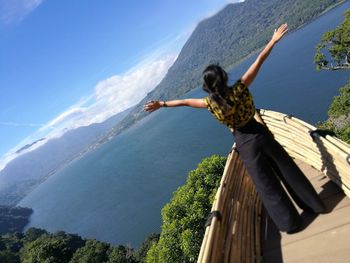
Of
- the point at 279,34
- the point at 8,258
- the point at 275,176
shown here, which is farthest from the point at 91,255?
the point at 279,34

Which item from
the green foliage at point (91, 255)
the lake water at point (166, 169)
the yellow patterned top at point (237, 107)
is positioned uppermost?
the yellow patterned top at point (237, 107)

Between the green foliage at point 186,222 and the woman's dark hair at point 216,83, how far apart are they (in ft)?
59.1

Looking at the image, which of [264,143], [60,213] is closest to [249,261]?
[264,143]

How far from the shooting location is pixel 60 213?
538 feet

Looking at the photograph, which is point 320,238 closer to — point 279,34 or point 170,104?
point 279,34

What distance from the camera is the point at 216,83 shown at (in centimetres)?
367

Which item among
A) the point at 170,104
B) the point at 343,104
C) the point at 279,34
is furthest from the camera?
the point at 343,104

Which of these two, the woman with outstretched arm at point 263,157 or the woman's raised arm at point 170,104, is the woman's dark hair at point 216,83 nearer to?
the woman with outstretched arm at point 263,157

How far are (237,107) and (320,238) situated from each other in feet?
5.13

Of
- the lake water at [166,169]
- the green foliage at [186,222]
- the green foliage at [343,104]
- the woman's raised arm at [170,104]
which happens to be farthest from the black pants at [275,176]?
the lake water at [166,169]

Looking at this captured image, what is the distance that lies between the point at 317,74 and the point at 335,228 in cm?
10872

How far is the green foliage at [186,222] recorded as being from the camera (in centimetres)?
2125

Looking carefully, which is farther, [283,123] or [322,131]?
[283,123]

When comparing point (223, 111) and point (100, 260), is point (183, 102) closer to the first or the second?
point (223, 111)
